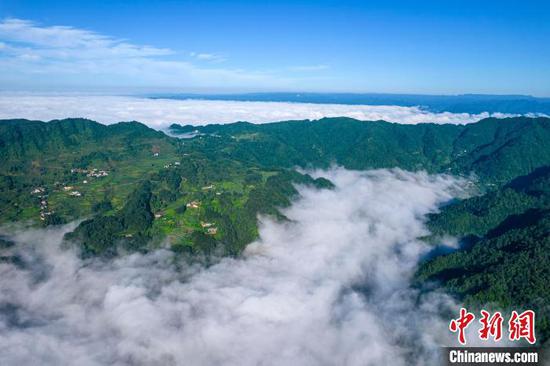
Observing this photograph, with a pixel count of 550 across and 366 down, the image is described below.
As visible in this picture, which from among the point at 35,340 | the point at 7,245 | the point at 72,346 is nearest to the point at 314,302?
the point at 72,346

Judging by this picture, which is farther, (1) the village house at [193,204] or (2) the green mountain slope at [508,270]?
(1) the village house at [193,204]

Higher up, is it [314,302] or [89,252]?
[89,252]

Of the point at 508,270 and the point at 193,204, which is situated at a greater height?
the point at 193,204

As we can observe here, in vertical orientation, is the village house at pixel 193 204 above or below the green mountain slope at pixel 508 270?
above

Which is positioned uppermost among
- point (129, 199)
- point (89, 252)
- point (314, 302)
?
point (129, 199)

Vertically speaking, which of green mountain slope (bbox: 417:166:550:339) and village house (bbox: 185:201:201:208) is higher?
village house (bbox: 185:201:201:208)

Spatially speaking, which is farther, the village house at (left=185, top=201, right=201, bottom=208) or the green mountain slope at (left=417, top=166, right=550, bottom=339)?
the village house at (left=185, top=201, right=201, bottom=208)

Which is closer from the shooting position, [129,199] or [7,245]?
[7,245]

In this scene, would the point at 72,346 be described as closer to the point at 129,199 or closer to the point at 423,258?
the point at 129,199

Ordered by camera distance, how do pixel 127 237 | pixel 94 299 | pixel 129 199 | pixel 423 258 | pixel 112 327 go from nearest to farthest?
1. pixel 112 327
2. pixel 94 299
3. pixel 127 237
4. pixel 423 258
5. pixel 129 199

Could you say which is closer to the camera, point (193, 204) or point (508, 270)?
point (508, 270)

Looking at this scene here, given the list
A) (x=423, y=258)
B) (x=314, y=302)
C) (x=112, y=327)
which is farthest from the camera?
(x=423, y=258)
